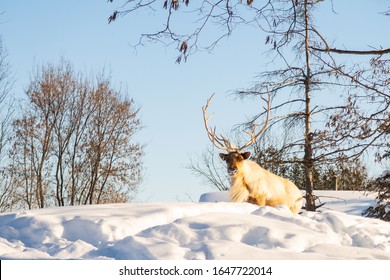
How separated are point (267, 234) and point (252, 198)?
4400mm

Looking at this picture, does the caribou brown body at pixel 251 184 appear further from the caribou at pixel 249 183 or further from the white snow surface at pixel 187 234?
the white snow surface at pixel 187 234

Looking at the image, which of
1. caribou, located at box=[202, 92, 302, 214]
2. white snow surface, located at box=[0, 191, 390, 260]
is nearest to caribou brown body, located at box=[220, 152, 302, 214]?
caribou, located at box=[202, 92, 302, 214]

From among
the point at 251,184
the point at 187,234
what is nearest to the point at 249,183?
the point at 251,184

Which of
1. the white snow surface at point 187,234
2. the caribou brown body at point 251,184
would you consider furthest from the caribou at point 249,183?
the white snow surface at point 187,234

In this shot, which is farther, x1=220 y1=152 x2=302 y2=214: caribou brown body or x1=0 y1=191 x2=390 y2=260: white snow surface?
x1=220 y1=152 x2=302 y2=214: caribou brown body

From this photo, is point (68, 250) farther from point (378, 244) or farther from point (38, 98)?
point (38, 98)

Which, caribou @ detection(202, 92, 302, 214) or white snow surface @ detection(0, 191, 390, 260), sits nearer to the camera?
white snow surface @ detection(0, 191, 390, 260)

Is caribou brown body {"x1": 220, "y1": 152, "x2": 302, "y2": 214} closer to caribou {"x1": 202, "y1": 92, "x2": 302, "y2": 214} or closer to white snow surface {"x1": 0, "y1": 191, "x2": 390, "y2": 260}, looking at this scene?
caribou {"x1": 202, "y1": 92, "x2": 302, "y2": 214}

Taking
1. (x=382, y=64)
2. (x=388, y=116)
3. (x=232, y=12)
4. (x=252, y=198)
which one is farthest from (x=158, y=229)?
(x=382, y=64)

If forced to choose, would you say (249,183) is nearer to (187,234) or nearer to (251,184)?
(251,184)

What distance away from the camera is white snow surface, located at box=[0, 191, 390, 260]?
15.4 ft

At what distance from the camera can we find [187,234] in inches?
206

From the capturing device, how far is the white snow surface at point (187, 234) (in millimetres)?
4695
